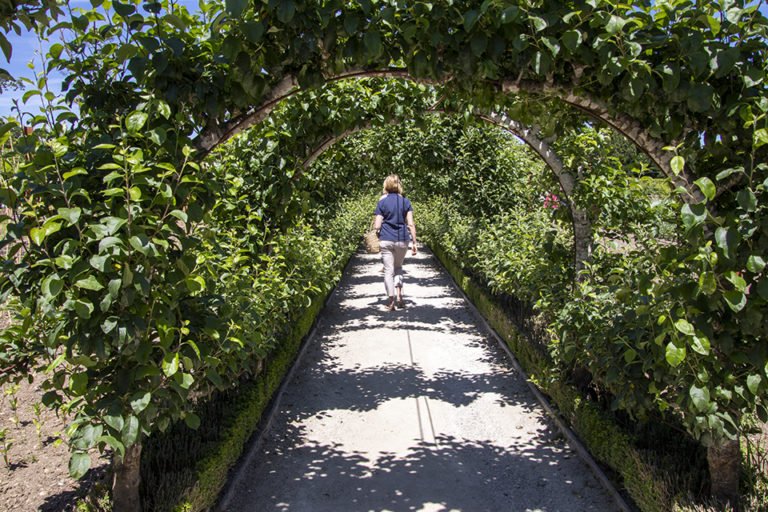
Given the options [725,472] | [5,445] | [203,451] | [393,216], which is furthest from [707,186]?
[393,216]

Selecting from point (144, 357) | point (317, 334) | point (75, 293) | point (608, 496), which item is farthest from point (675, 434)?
point (317, 334)

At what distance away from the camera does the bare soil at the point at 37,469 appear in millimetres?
2830

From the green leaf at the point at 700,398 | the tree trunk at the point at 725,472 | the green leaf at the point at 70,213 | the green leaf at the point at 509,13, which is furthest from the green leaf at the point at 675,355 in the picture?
the green leaf at the point at 70,213

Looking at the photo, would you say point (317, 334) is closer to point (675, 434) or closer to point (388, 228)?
point (388, 228)

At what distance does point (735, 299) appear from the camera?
2.11 meters

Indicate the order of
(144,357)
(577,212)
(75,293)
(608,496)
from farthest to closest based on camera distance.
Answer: (577,212), (608,496), (144,357), (75,293)

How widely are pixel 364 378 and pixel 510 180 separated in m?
4.46

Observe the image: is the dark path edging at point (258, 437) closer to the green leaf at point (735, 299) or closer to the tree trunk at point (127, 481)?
the tree trunk at point (127, 481)

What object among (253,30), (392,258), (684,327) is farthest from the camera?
(392,258)

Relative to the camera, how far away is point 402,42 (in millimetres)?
2541

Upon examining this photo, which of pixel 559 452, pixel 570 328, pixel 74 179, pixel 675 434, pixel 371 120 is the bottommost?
pixel 559 452

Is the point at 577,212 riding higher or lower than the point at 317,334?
higher

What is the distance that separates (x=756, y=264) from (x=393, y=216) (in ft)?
20.0

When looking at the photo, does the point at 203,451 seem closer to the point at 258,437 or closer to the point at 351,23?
the point at 258,437
